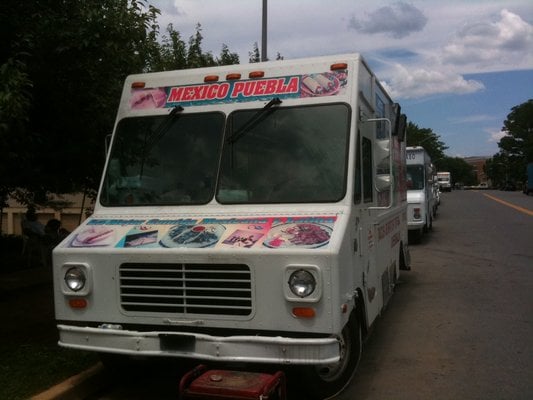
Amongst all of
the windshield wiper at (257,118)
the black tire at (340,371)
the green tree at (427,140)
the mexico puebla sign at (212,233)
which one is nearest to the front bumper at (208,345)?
the black tire at (340,371)

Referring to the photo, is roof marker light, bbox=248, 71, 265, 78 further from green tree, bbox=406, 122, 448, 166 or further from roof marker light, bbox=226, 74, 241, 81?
green tree, bbox=406, 122, 448, 166

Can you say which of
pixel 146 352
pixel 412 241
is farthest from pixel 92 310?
pixel 412 241

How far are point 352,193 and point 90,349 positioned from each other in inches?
92.7

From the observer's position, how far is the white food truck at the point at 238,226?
13.7 ft

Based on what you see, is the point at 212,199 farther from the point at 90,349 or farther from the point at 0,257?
the point at 0,257

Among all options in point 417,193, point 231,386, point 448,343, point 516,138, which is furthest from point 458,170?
→ point 231,386

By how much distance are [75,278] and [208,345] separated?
1.25 m

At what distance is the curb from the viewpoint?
4695 millimetres

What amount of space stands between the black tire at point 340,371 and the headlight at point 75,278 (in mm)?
1868

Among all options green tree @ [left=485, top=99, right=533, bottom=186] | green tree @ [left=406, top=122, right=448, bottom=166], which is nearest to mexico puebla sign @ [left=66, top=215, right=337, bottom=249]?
green tree @ [left=406, top=122, right=448, bottom=166]

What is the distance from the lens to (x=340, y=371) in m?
4.86

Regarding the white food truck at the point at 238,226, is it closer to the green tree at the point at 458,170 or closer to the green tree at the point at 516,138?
the green tree at the point at 516,138

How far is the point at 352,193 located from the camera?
472 cm

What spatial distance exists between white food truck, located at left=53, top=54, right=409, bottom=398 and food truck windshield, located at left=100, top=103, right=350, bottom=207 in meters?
0.01
